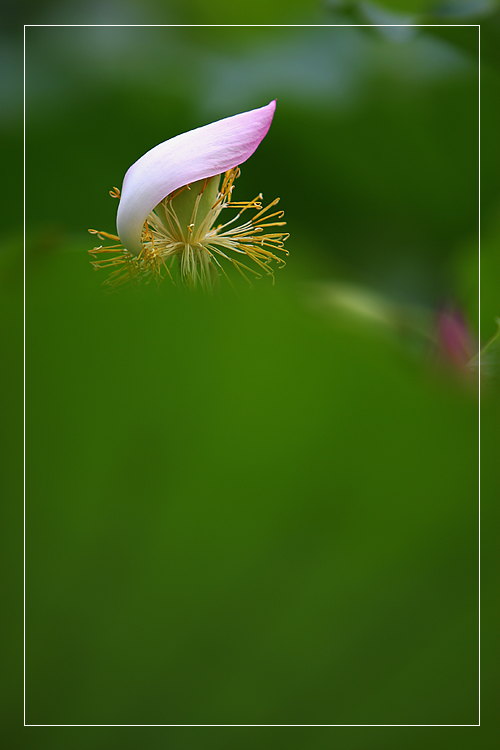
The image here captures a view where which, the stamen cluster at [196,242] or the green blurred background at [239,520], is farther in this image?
the stamen cluster at [196,242]

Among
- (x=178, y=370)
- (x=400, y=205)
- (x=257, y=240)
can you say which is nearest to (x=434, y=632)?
(x=178, y=370)

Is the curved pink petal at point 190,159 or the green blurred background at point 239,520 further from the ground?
the curved pink petal at point 190,159

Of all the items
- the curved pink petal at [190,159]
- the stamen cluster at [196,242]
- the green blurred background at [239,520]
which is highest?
the curved pink petal at [190,159]

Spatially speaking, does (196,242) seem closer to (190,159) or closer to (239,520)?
(190,159)

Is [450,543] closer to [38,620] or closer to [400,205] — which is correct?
[38,620]

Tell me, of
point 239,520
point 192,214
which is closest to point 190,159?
point 192,214

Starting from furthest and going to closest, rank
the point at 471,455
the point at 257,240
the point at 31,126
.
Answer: the point at 31,126
the point at 257,240
the point at 471,455

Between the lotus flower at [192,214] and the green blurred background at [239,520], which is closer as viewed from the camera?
the green blurred background at [239,520]
